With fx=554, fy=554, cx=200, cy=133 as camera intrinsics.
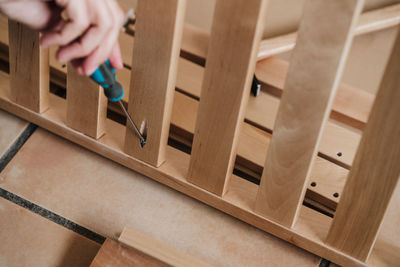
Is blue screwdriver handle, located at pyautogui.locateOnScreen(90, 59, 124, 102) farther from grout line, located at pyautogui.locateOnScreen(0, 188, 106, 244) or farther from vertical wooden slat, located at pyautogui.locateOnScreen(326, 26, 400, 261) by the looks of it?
vertical wooden slat, located at pyautogui.locateOnScreen(326, 26, 400, 261)

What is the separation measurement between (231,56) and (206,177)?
1.01 feet

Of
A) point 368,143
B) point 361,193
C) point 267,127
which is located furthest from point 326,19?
point 267,127

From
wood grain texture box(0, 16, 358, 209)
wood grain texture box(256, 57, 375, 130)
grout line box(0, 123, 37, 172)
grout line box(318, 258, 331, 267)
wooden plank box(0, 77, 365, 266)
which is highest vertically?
wood grain texture box(256, 57, 375, 130)

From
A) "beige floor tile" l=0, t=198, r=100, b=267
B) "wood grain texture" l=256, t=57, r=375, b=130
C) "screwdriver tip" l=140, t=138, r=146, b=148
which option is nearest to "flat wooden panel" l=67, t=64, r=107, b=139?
"screwdriver tip" l=140, t=138, r=146, b=148

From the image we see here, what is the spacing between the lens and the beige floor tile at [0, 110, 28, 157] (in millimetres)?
1329

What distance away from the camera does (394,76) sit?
0.84 meters

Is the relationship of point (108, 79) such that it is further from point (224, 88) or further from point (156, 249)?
point (156, 249)

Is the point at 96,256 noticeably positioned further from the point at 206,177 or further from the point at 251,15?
the point at 251,15

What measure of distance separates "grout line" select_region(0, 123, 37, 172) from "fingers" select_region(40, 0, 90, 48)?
0.59 m

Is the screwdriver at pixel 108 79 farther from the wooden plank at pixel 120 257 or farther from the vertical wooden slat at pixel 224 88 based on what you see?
the wooden plank at pixel 120 257

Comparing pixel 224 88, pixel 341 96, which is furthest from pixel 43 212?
pixel 341 96

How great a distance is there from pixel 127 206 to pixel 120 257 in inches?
6.2

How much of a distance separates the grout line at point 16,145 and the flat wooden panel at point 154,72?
29cm

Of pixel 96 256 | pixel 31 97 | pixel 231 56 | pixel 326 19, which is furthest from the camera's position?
pixel 31 97
